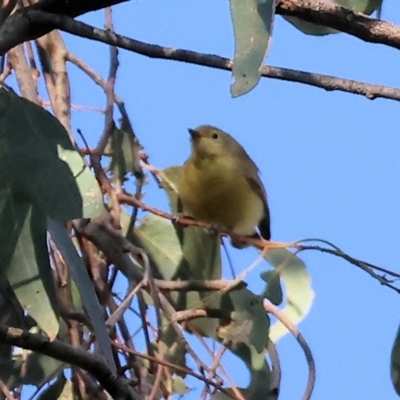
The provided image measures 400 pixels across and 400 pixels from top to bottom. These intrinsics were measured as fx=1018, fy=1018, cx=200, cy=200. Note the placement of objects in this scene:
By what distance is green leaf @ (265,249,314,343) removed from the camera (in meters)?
1.63

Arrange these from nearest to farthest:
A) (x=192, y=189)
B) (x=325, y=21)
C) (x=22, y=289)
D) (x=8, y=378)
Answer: (x=325, y=21), (x=22, y=289), (x=8, y=378), (x=192, y=189)

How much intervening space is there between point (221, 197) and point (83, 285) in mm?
966

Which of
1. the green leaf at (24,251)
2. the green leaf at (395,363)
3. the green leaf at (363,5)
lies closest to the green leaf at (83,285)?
the green leaf at (24,251)

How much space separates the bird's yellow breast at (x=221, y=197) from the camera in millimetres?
2035

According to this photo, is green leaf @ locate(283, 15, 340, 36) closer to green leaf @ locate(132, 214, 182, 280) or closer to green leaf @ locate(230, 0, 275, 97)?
green leaf @ locate(132, 214, 182, 280)

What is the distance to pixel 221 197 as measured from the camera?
2076mm

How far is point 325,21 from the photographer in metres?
1.01

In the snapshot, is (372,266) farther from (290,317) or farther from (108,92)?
(108,92)

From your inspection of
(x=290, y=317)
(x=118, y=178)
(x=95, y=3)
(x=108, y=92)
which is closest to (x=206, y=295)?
(x=290, y=317)

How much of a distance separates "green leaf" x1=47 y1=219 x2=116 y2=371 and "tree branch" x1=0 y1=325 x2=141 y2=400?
14cm

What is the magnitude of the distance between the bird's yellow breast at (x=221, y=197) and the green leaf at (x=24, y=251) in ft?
2.87

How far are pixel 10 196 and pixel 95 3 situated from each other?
0.26 meters

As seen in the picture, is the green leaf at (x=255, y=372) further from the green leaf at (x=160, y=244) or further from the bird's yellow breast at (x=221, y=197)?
the bird's yellow breast at (x=221, y=197)

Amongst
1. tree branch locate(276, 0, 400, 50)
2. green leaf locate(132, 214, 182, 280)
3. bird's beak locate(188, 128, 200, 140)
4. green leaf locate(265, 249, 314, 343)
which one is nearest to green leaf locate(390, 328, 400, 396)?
green leaf locate(265, 249, 314, 343)
